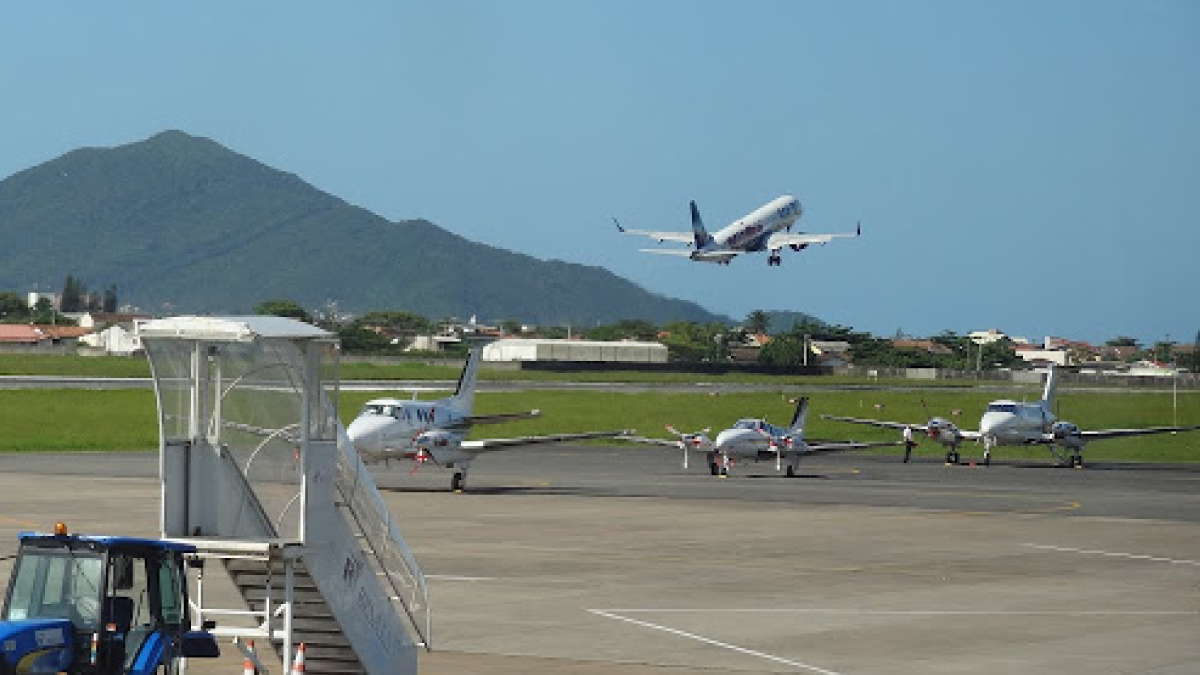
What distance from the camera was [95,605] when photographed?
63.6 feet

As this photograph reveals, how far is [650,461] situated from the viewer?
9050cm

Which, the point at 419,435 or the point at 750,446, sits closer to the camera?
the point at 419,435

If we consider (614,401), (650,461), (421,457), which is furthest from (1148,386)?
(421,457)

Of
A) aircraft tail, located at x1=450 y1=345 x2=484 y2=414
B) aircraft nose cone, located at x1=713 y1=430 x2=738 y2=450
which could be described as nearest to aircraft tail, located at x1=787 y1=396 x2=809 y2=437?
aircraft nose cone, located at x1=713 y1=430 x2=738 y2=450

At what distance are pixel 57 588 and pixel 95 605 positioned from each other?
19.8 inches

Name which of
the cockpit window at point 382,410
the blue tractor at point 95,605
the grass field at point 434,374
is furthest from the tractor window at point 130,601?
the grass field at point 434,374

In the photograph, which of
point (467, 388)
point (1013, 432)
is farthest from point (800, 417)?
point (467, 388)

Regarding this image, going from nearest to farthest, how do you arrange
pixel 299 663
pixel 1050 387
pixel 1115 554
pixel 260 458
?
pixel 299 663 < pixel 260 458 < pixel 1115 554 < pixel 1050 387

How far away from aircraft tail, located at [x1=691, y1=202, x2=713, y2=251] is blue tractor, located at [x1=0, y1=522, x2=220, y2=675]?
120803 mm

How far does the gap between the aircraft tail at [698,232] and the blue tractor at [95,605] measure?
120803 millimetres

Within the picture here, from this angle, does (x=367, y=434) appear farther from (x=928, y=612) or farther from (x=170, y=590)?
(x=170, y=590)

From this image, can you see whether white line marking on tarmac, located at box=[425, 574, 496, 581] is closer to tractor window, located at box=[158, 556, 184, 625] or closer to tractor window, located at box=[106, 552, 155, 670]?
tractor window, located at box=[158, 556, 184, 625]

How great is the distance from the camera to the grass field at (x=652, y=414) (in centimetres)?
10138

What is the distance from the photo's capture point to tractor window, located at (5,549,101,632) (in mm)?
19453
